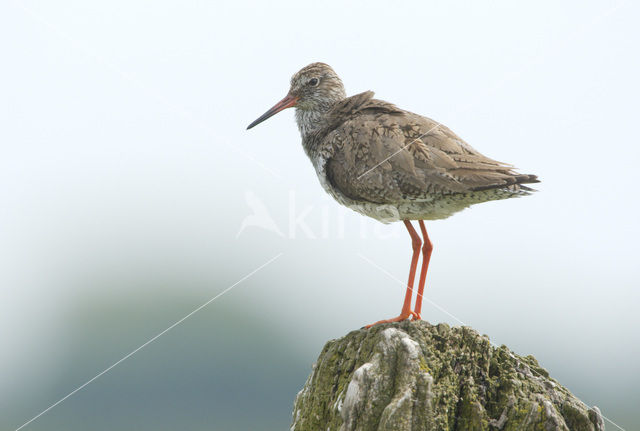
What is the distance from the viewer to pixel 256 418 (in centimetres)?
11219

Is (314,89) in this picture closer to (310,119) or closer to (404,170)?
(310,119)

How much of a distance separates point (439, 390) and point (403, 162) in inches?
137

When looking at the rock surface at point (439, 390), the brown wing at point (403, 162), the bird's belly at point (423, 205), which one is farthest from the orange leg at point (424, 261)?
A: the rock surface at point (439, 390)

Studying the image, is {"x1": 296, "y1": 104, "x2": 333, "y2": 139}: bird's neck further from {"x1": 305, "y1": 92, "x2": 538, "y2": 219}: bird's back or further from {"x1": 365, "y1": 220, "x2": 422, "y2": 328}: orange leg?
{"x1": 365, "y1": 220, "x2": 422, "y2": 328}: orange leg

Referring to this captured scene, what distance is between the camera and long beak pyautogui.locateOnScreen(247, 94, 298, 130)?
11.7 meters

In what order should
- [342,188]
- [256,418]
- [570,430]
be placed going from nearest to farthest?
1. [570,430]
2. [342,188]
3. [256,418]

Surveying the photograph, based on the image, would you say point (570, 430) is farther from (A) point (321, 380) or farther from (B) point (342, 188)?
(B) point (342, 188)

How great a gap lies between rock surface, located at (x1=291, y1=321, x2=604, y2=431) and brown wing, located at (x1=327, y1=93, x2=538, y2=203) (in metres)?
2.15

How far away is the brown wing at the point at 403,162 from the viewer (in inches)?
348

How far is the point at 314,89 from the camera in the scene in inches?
459

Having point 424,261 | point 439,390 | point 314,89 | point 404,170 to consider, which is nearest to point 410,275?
point 424,261

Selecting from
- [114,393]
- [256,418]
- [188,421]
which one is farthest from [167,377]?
[256,418]

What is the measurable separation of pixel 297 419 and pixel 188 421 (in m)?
117

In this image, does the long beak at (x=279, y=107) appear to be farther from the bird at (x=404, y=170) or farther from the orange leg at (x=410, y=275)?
the orange leg at (x=410, y=275)
